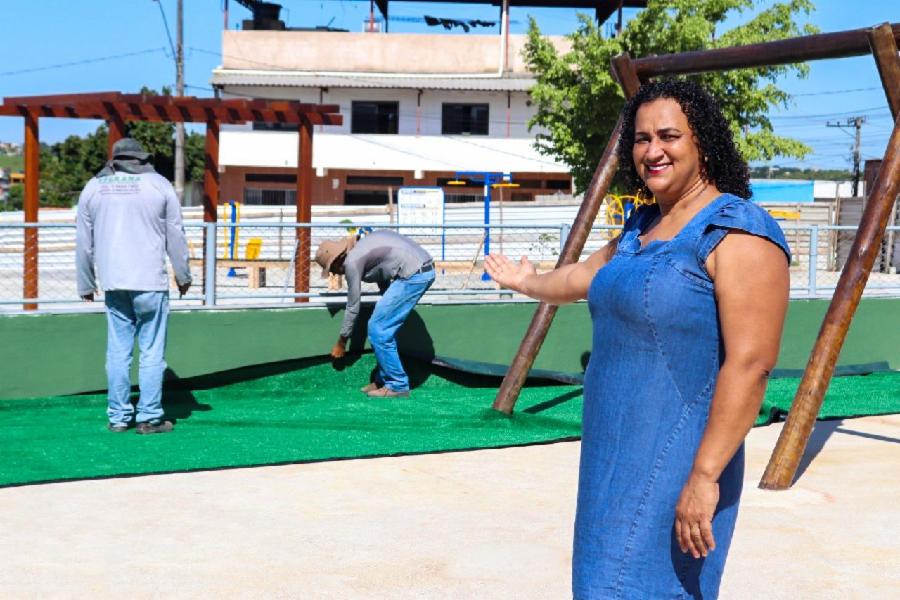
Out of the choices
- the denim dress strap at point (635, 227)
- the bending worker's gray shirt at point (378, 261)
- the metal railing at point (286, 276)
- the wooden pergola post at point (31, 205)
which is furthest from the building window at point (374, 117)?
the denim dress strap at point (635, 227)

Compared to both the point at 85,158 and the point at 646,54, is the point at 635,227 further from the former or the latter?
the point at 85,158

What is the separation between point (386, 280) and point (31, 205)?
12.7 feet

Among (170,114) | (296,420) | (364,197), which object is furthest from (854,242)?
(364,197)

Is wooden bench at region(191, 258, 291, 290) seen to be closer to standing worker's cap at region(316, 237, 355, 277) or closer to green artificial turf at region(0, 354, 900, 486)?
green artificial turf at region(0, 354, 900, 486)

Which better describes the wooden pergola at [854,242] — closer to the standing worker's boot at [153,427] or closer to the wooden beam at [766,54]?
the wooden beam at [766,54]

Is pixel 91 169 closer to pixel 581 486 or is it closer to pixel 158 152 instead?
pixel 158 152

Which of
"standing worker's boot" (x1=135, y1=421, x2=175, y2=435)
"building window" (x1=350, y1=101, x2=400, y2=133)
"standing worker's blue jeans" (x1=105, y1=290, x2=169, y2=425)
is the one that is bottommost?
"standing worker's boot" (x1=135, y1=421, x2=175, y2=435)

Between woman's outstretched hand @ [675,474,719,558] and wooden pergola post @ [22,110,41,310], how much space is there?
7.84 metres

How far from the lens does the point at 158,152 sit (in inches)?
1937

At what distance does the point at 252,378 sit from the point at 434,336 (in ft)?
5.33

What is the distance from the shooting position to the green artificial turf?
7148mm

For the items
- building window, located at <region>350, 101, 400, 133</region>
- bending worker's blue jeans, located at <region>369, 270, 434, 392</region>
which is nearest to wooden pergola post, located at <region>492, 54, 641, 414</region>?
bending worker's blue jeans, located at <region>369, 270, 434, 392</region>

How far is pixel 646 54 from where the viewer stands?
29969 millimetres

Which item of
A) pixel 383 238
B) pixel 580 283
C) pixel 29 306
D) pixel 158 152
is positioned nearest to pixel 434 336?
pixel 383 238
